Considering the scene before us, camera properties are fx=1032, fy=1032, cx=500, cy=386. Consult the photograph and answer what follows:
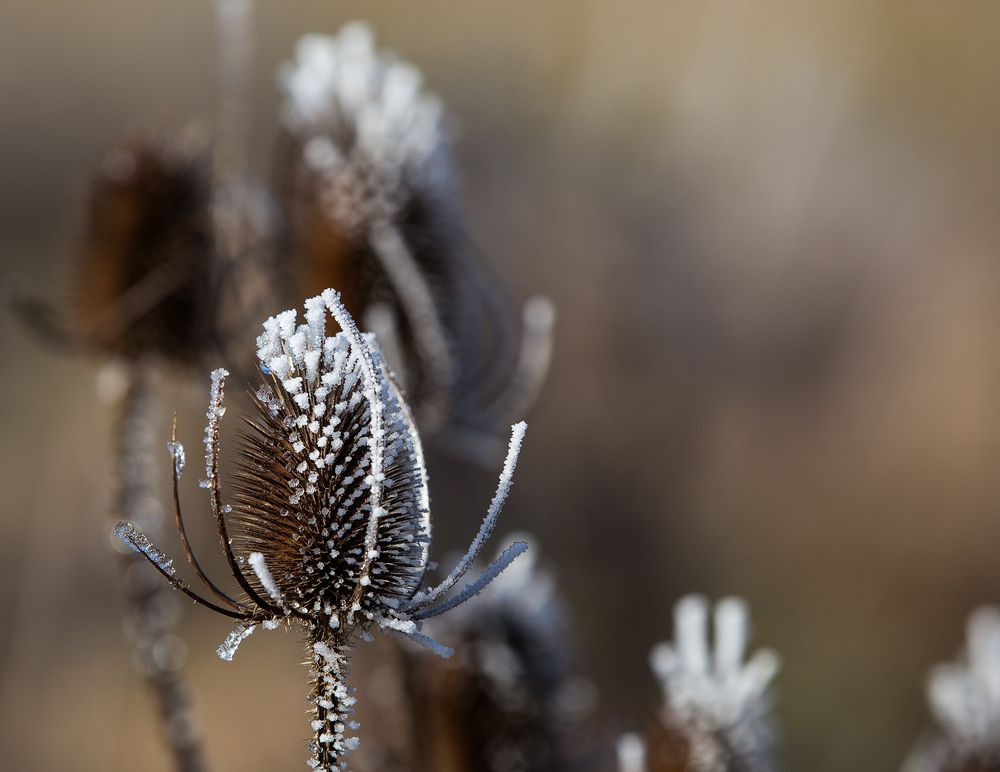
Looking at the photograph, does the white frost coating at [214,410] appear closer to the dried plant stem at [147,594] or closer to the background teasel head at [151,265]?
the dried plant stem at [147,594]

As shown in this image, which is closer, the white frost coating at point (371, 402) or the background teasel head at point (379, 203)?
the white frost coating at point (371, 402)

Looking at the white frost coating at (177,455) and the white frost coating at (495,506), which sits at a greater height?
the white frost coating at (177,455)

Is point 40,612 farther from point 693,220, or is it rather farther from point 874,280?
point 874,280

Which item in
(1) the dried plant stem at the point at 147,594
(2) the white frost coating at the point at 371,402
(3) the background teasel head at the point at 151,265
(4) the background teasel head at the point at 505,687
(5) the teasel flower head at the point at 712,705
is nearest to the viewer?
(2) the white frost coating at the point at 371,402

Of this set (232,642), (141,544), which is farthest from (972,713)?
(141,544)

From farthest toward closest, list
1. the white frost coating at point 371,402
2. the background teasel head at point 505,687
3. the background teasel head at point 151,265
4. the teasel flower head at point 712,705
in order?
1. the background teasel head at point 151,265
2. the background teasel head at point 505,687
3. the teasel flower head at point 712,705
4. the white frost coating at point 371,402

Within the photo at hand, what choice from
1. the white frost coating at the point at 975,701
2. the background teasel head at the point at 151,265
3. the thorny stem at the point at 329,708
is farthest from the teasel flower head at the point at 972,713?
the background teasel head at the point at 151,265

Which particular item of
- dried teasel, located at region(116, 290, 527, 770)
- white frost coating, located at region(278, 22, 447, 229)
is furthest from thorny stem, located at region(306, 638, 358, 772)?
white frost coating, located at region(278, 22, 447, 229)

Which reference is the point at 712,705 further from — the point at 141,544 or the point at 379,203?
the point at 379,203
